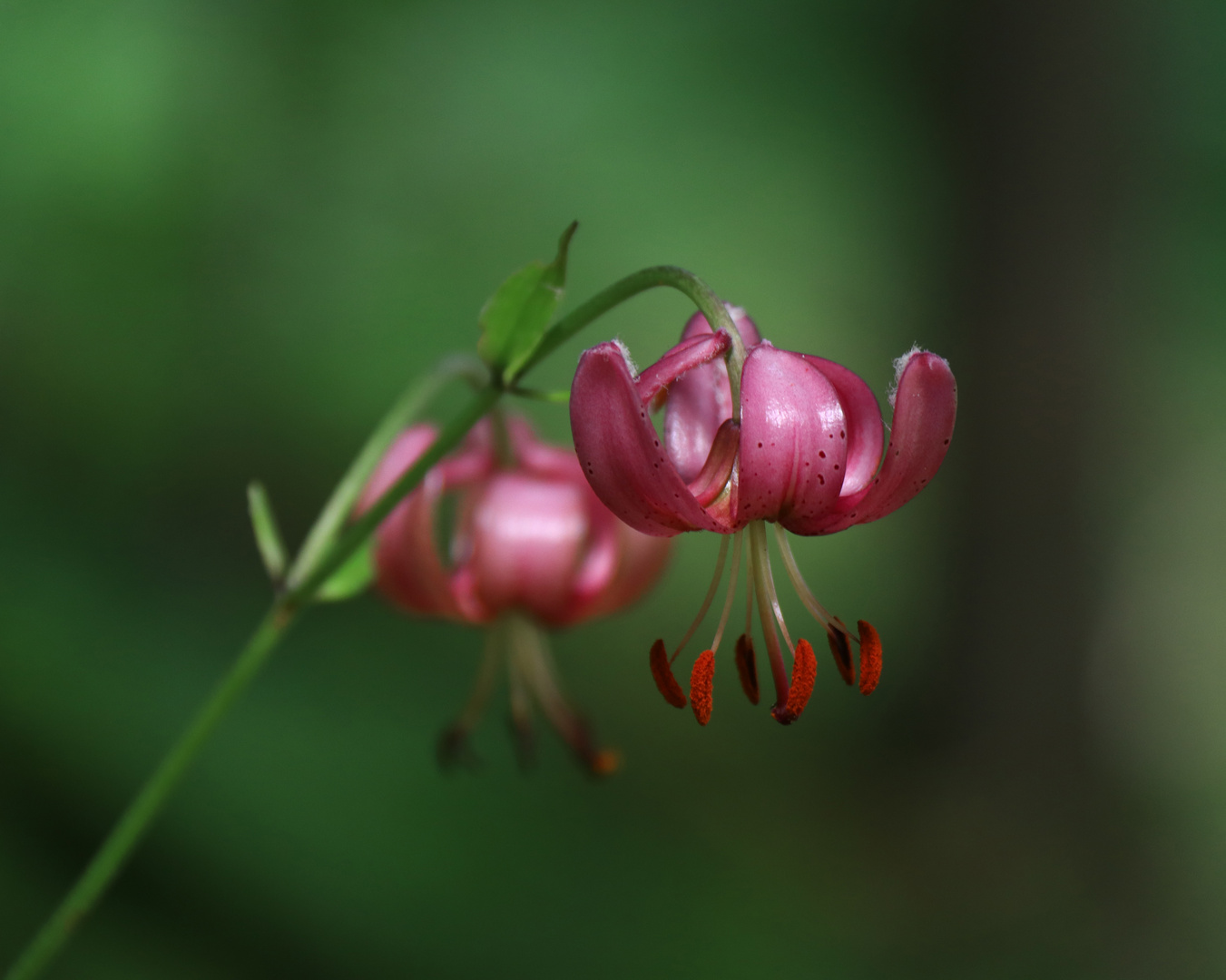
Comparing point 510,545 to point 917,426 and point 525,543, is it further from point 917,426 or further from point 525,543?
point 917,426

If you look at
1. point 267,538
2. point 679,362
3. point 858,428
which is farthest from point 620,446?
point 267,538

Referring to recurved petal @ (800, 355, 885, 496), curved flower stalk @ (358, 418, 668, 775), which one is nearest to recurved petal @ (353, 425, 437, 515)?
curved flower stalk @ (358, 418, 668, 775)

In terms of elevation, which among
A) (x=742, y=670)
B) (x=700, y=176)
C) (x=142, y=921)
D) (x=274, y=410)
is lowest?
(x=142, y=921)

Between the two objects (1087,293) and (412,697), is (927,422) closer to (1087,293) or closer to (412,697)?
(1087,293)

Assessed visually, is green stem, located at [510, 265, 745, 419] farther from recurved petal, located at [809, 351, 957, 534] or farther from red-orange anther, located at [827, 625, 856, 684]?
red-orange anther, located at [827, 625, 856, 684]

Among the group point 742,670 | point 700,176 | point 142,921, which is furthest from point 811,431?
point 700,176

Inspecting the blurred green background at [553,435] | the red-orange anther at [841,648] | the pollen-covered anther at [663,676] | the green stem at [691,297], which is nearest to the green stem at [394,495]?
the green stem at [691,297]
